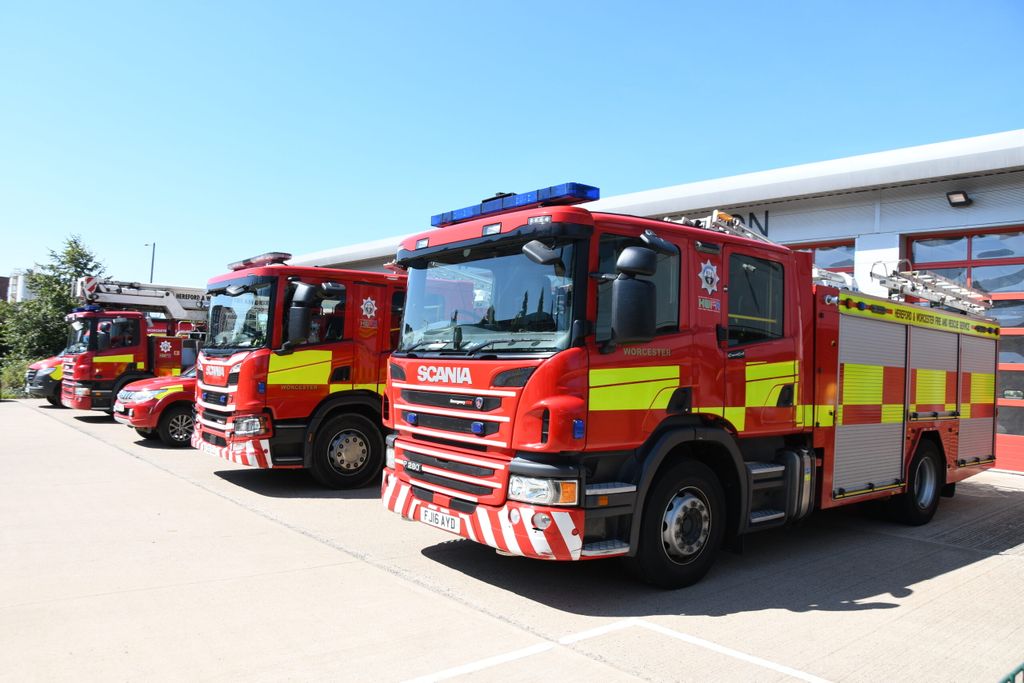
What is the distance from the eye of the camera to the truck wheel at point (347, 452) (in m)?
8.69

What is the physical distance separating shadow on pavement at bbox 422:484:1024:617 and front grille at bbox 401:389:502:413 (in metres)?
1.31

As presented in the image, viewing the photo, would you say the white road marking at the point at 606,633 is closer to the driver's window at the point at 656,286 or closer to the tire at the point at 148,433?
the driver's window at the point at 656,286

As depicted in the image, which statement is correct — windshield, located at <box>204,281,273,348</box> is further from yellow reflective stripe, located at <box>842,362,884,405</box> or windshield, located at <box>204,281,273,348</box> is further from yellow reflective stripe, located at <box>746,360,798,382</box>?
yellow reflective stripe, located at <box>842,362,884,405</box>

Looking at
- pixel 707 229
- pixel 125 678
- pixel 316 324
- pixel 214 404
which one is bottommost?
pixel 125 678

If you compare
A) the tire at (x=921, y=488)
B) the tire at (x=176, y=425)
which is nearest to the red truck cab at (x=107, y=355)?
the tire at (x=176, y=425)

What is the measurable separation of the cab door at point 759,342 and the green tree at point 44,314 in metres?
24.1

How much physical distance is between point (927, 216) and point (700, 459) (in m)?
8.74

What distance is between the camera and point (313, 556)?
235 inches

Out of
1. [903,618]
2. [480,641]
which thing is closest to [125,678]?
[480,641]

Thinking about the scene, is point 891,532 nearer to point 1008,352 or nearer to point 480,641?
point 480,641

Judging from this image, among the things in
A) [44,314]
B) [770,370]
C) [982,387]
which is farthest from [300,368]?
[44,314]

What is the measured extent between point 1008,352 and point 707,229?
8560mm

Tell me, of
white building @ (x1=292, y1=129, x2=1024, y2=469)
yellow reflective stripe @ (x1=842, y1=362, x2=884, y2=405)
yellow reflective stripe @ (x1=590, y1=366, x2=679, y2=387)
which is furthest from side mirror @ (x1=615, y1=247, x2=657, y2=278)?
white building @ (x1=292, y1=129, x2=1024, y2=469)

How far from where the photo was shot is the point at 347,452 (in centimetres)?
891
